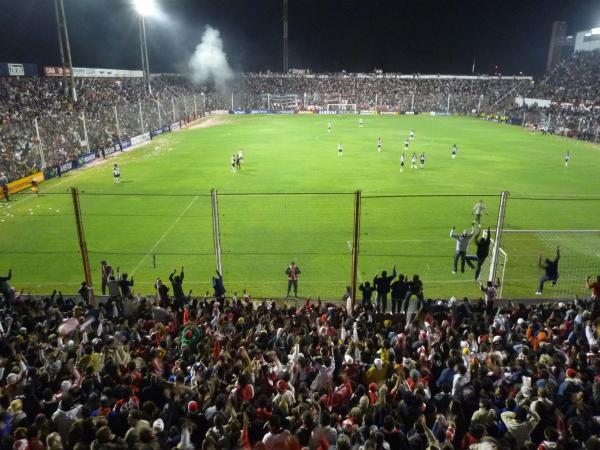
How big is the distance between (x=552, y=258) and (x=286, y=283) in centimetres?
1020

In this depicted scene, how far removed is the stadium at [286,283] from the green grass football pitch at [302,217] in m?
0.17

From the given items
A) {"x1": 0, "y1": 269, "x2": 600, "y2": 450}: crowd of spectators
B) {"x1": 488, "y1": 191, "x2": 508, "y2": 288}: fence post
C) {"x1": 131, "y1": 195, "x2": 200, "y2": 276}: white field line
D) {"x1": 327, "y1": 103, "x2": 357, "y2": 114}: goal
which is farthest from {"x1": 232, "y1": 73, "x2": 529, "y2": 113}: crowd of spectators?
{"x1": 0, "y1": 269, "x2": 600, "y2": 450}: crowd of spectators

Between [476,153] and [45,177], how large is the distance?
3560 cm

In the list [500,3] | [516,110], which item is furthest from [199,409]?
[500,3]

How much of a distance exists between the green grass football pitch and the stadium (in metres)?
0.17

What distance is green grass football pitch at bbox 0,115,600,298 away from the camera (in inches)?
661

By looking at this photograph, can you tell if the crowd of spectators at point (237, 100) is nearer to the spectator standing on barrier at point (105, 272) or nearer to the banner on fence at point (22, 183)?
the banner on fence at point (22, 183)

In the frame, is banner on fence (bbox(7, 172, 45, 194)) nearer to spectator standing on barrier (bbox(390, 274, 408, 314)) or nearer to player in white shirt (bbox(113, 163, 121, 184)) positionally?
player in white shirt (bbox(113, 163, 121, 184))

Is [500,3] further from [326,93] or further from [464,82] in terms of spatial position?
[326,93]

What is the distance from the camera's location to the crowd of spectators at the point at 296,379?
561cm

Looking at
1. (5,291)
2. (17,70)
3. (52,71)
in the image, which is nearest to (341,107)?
(52,71)

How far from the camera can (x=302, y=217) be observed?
23.0m

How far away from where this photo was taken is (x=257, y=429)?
5973 mm

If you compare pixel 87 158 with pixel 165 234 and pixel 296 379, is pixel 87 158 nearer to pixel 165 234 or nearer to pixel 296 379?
pixel 165 234
